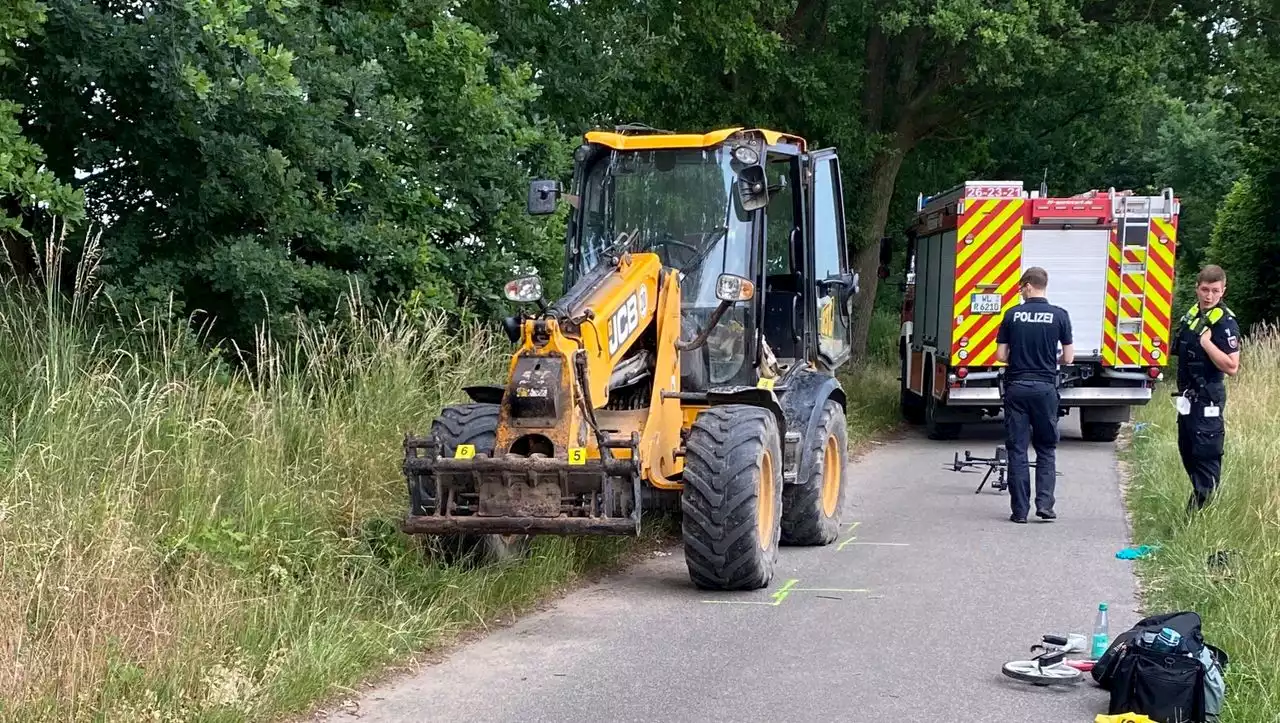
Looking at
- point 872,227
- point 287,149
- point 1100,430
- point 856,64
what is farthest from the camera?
point 872,227

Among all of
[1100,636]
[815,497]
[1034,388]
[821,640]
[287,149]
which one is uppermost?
[287,149]

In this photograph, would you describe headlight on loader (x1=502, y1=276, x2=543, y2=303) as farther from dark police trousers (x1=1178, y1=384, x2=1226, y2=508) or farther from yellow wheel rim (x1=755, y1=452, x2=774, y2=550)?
dark police trousers (x1=1178, y1=384, x2=1226, y2=508)

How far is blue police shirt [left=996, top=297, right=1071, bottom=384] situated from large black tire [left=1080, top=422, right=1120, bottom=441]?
6054 mm

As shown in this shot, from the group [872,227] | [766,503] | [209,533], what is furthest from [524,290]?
[872,227]

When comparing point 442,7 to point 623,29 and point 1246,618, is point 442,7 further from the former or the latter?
point 1246,618

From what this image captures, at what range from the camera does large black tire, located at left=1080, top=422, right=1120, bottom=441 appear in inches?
634

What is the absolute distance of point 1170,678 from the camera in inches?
206

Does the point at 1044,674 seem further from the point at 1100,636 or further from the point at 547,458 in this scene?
the point at 547,458

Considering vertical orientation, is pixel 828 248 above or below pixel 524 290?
above

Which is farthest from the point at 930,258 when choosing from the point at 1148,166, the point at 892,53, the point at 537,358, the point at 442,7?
the point at 1148,166

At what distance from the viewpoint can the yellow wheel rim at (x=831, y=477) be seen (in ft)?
31.8

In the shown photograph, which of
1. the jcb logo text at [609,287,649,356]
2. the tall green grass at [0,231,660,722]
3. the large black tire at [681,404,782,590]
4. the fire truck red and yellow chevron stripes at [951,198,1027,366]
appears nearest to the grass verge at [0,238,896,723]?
the tall green grass at [0,231,660,722]

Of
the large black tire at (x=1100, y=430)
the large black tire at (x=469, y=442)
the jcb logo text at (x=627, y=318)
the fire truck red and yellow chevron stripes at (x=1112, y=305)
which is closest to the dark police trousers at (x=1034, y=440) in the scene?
the jcb logo text at (x=627, y=318)

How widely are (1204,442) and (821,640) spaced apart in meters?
4.00
